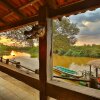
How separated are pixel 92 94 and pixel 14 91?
3.29 metres

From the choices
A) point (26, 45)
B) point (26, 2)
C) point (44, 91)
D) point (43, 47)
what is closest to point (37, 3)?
point (26, 2)

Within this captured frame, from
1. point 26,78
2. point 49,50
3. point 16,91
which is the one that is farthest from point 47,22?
point 16,91

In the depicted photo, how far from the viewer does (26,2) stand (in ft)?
11.8

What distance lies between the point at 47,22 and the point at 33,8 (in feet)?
2.25

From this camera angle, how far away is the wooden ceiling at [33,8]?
104 inches

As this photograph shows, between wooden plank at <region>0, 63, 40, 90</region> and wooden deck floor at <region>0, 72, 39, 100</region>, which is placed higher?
wooden plank at <region>0, 63, 40, 90</region>

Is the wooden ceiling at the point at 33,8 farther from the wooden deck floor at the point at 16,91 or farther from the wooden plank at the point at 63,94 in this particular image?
the wooden deck floor at the point at 16,91

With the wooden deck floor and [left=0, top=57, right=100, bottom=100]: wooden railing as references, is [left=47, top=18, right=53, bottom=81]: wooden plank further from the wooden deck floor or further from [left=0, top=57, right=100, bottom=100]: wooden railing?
the wooden deck floor

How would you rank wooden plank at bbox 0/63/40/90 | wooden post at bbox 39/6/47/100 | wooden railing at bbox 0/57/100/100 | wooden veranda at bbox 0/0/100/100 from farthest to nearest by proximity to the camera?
wooden plank at bbox 0/63/40/90 → wooden post at bbox 39/6/47/100 → wooden veranda at bbox 0/0/100/100 → wooden railing at bbox 0/57/100/100

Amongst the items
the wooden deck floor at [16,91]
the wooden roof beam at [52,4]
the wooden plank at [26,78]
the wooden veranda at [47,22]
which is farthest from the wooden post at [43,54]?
the wooden deck floor at [16,91]

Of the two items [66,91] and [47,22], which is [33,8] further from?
[66,91]

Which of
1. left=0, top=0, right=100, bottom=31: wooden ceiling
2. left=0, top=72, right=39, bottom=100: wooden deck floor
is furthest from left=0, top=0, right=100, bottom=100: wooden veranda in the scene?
left=0, top=72, right=39, bottom=100: wooden deck floor

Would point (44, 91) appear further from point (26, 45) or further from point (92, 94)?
point (26, 45)

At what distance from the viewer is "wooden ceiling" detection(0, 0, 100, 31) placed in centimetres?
264
